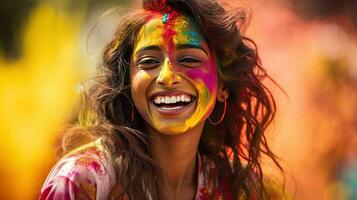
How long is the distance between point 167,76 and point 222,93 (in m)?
0.36

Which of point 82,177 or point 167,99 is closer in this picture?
point 82,177

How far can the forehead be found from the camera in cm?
Result: 247

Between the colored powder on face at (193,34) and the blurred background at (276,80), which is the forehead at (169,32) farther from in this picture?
the blurred background at (276,80)

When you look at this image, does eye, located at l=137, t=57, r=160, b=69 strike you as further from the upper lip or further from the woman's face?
the upper lip

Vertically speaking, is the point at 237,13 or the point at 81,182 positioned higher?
the point at 237,13

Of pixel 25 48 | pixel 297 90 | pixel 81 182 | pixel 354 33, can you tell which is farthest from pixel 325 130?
pixel 81 182

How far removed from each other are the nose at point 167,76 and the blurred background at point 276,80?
5.32ft

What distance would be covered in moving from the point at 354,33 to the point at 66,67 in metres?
1.85

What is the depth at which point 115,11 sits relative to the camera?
109 inches

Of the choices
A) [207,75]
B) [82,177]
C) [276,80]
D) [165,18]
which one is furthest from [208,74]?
[276,80]

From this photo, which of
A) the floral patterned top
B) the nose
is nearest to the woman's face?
the nose

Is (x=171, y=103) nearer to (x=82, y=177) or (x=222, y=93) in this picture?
(x=222, y=93)

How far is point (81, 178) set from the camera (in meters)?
2.26

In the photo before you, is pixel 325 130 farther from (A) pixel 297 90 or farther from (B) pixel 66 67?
(B) pixel 66 67
